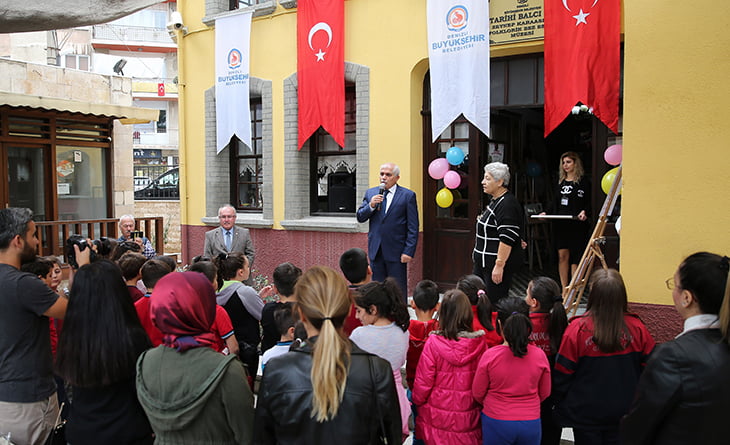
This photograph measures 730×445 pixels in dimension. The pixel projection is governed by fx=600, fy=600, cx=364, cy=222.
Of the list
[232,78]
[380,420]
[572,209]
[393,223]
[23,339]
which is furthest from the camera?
[232,78]

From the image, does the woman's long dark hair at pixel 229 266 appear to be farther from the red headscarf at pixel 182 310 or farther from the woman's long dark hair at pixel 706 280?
the woman's long dark hair at pixel 706 280

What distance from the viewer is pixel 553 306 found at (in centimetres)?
374

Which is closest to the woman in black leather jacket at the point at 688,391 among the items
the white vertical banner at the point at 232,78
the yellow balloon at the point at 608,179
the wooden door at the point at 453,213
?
the yellow balloon at the point at 608,179

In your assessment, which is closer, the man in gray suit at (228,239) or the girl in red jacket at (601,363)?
the girl in red jacket at (601,363)

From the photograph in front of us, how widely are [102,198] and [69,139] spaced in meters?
1.53

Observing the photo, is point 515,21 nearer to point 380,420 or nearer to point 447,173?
point 447,173

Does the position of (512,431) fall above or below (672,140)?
below

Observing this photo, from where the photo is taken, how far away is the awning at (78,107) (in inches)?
380

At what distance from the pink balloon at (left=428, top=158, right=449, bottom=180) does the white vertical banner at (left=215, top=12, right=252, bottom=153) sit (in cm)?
350

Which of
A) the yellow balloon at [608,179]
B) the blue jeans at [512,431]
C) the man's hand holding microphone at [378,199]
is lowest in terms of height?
the blue jeans at [512,431]

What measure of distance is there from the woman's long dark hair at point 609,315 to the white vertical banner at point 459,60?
430cm

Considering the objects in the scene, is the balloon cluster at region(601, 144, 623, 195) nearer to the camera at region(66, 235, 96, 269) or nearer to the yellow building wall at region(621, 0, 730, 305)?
the yellow building wall at region(621, 0, 730, 305)

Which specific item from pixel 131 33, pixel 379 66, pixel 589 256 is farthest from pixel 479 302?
pixel 131 33

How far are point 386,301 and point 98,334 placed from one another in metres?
1.50
